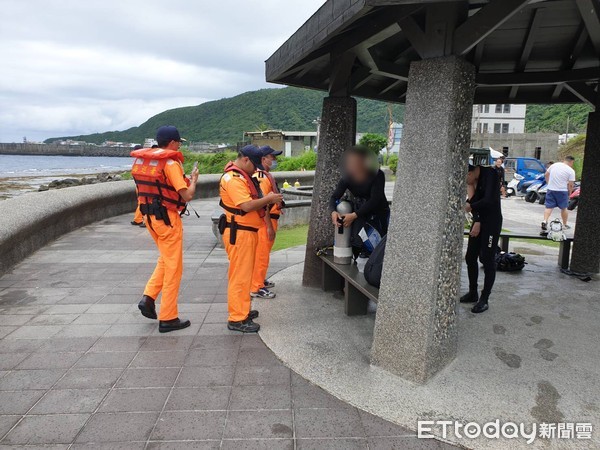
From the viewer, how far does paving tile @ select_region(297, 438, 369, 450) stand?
2.70m

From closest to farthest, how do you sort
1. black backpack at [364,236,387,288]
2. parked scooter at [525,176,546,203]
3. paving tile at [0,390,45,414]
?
paving tile at [0,390,45,414] → black backpack at [364,236,387,288] → parked scooter at [525,176,546,203]

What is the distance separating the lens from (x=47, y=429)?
2.88 meters

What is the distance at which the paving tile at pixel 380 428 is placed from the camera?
2848 millimetres

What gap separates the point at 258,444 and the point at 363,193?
300 centimetres

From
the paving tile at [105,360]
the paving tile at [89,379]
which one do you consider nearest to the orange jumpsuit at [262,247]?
the paving tile at [105,360]

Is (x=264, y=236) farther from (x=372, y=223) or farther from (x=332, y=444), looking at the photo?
(x=332, y=444)

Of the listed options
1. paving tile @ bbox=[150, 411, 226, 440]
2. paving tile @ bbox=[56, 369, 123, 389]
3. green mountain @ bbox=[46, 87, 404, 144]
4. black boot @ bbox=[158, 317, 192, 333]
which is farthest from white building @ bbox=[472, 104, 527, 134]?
paving tile @ bbox=[150, 411, 226, 440]

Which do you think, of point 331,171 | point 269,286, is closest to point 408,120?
point 331,171

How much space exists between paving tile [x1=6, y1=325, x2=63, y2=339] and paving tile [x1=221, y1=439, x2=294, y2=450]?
267 cm

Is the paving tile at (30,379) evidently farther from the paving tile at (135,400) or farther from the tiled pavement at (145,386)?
the paving tile at (135,400)

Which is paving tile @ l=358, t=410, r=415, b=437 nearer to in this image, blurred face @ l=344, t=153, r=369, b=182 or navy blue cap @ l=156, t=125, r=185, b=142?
blurred face @ l=344, t=153, r=369, b=182

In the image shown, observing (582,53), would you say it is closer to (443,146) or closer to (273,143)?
(443,146)

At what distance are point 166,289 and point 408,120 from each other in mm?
2783

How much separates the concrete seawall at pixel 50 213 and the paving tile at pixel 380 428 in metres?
5.97
